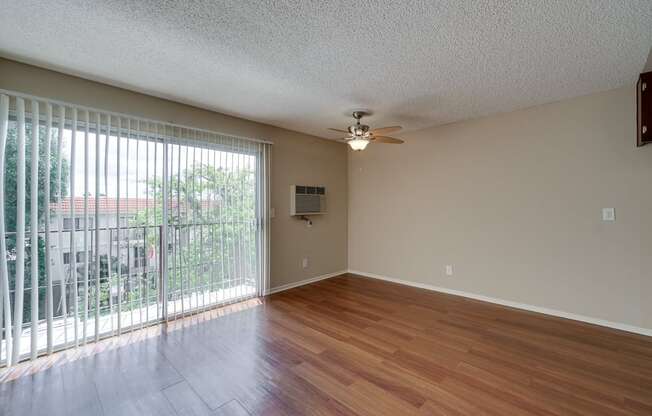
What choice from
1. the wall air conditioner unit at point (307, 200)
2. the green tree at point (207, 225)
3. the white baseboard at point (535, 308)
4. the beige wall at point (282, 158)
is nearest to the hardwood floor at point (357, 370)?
the white baseboard at point (535, 308)

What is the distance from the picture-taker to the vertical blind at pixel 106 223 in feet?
7.56

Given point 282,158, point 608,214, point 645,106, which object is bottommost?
point 608,214

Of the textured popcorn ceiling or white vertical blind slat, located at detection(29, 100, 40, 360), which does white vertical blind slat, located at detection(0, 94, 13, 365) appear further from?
the textured popcorn ceiling

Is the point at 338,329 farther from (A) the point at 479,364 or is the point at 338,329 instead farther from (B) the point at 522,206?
(B) the point at 522,206

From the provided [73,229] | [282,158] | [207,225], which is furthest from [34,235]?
[282,158]

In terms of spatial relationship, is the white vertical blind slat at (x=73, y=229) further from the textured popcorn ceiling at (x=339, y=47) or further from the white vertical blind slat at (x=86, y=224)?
the textured popcorn ceiling at (x=339, y=47)

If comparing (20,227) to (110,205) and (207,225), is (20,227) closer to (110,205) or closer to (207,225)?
(110,205)

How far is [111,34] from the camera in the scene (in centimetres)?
200

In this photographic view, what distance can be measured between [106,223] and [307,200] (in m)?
2.61

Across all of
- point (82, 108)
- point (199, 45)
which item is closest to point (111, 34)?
point (199, 45)

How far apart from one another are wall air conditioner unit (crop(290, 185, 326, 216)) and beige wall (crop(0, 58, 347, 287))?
0.32 feet

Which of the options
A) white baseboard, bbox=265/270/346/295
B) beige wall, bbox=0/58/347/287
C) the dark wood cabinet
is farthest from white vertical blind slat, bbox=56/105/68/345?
the dark wood cabinet

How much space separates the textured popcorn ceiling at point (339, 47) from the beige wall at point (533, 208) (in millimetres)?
462

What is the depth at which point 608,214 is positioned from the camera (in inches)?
117
